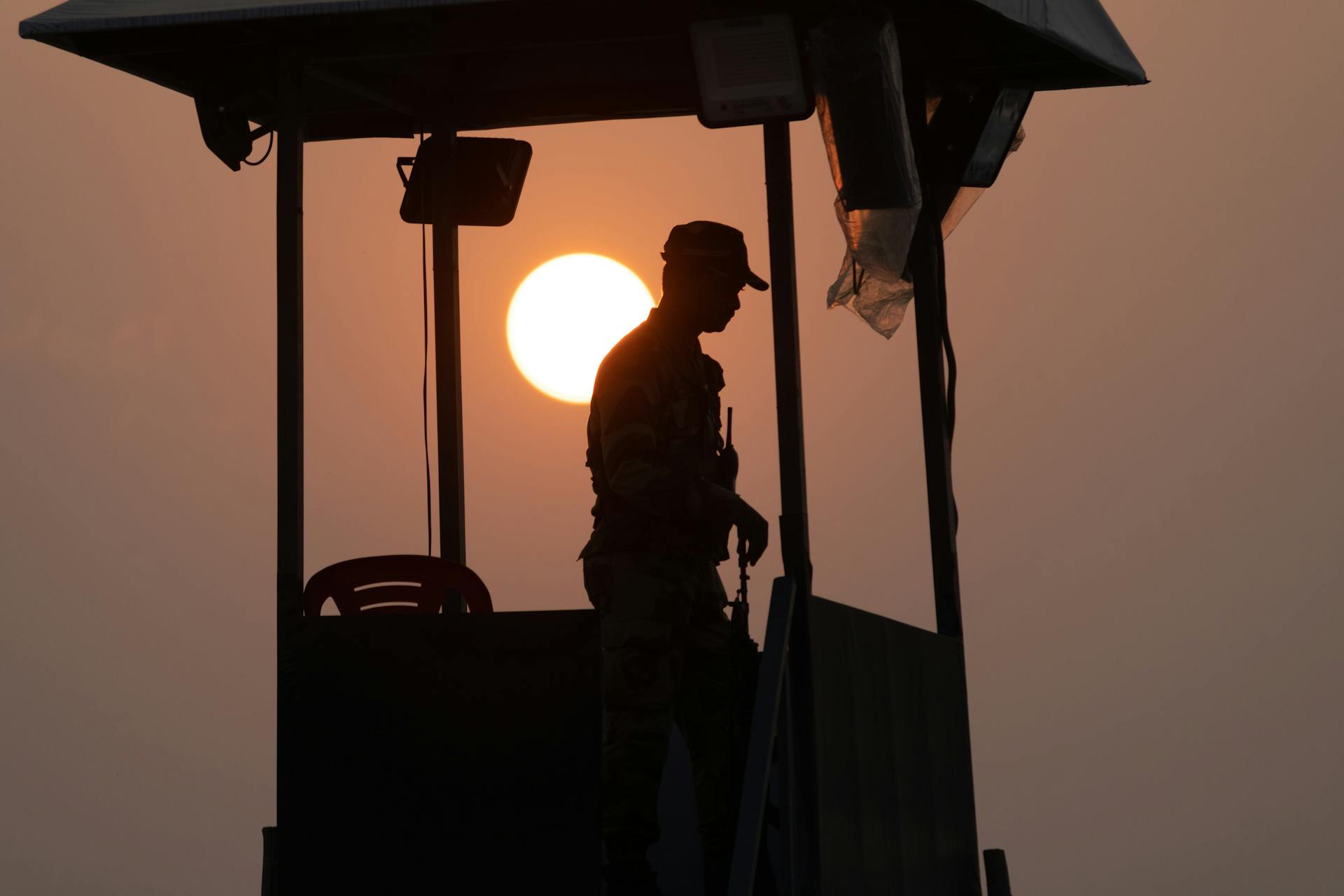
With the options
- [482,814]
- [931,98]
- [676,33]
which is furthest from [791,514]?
[931,98]

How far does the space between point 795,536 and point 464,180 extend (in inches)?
118

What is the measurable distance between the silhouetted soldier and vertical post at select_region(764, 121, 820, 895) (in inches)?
5.7

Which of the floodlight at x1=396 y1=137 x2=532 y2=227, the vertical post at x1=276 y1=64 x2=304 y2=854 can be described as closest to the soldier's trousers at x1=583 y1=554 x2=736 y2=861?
the vertical post at x1=276 y1=64 x2=304 y2=854

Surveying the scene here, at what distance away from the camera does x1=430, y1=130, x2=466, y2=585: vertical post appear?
8.24 metres

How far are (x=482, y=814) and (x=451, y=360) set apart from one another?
121 inches

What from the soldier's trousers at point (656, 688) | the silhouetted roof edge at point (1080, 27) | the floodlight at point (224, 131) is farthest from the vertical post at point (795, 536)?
the floodlight at point (224, 131)

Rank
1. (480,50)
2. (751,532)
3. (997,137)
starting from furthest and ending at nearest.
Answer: (997,137), (480,50), (751,532)

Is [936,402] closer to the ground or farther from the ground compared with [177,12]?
closer to the ground

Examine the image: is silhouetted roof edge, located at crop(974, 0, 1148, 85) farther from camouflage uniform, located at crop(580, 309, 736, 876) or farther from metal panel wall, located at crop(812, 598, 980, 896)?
metal panel wall, located at crop(812, 598, 980, 896)

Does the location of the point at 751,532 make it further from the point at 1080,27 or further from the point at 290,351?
the point at 1080,27

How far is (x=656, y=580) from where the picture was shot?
6.10 m

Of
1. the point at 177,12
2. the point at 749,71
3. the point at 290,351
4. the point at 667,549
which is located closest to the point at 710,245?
the point at 749,71

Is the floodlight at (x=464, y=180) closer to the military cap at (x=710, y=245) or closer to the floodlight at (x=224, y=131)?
the floodlight at (x=224, y=131)

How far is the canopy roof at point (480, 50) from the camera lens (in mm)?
6191
